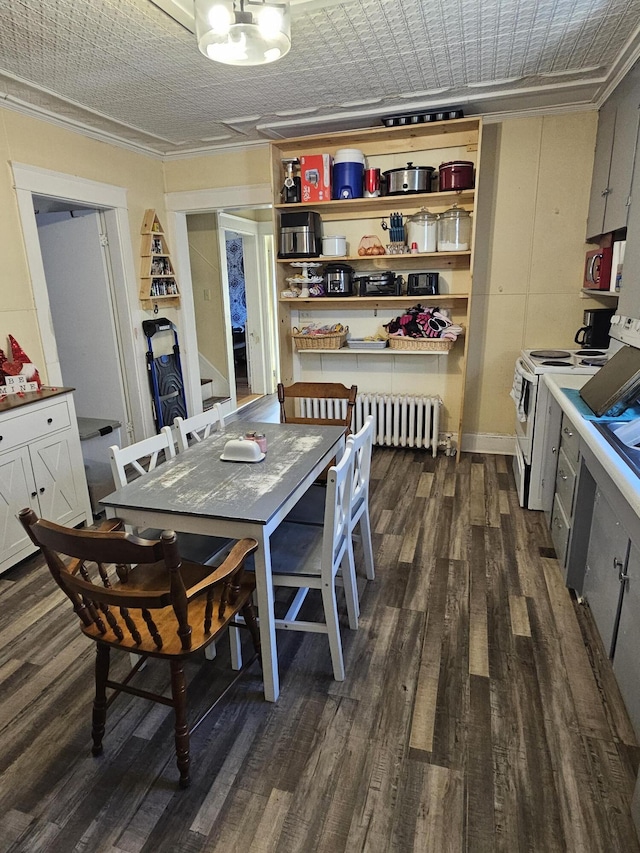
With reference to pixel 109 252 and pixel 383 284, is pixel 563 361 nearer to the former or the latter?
pixel 383 284

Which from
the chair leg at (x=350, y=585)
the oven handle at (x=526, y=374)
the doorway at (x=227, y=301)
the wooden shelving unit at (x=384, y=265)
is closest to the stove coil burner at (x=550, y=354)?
the oven handle at (x=526, y=374)

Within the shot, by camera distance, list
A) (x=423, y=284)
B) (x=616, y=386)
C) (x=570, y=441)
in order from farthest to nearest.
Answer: (x=423, y=284)
(x=570, y=441)
(x=616, y=386)

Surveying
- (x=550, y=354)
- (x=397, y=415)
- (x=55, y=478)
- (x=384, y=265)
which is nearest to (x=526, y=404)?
(x=550, y=354)

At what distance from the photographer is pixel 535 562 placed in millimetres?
2666

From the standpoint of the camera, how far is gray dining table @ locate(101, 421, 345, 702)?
5.42 ft

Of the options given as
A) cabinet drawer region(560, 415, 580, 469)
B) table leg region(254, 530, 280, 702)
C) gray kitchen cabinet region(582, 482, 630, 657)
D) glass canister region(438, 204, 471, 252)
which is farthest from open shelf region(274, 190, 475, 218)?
table leg region(254, 530, 280, 702)

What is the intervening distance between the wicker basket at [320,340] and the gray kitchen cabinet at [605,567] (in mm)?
2545

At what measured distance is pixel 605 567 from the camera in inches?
75.8

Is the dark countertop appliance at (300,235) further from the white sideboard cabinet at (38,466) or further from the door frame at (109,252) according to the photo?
the white sideboard cabinet at (38,466)

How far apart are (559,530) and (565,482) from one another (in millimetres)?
284

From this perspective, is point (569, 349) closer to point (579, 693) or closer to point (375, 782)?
point (579, 693)

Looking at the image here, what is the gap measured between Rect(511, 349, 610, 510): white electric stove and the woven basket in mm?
619

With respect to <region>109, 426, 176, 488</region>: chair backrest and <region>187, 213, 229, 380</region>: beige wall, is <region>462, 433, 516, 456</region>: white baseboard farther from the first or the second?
<region>187, 213, 229, 380</region>: beige wall

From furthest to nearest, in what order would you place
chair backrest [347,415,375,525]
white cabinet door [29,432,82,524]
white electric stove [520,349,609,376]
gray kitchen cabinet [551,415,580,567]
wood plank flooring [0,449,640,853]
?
1. white electric stove [520,349,609,376]
2. white cabinet door [29,432,82,524]
3. gray kitchen cabinet [551,415,580,567]
4. chair backrest [347,415,375,525]
5. wood plank flooring [0,449,640,853]
